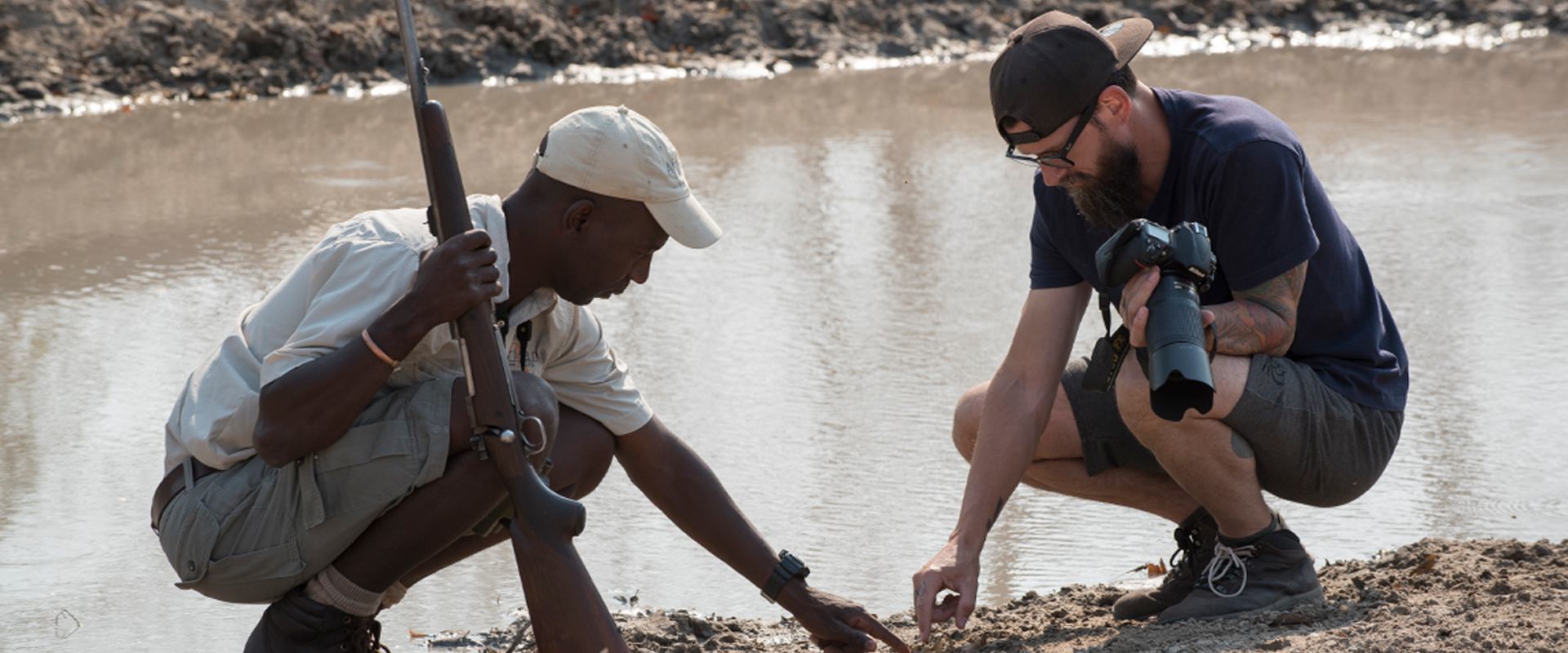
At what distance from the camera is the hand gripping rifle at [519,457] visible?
77.6 inches

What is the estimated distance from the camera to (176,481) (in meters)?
2.20

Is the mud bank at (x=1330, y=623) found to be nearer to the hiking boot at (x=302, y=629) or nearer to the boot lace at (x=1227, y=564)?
the boot lace at (x=1227, y=564)

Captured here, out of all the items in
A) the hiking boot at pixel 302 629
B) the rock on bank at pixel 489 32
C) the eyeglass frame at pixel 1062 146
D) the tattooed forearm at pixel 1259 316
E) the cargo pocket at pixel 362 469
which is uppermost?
the eyeglass frame at pixel 1062 146

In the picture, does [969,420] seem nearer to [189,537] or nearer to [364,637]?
[364,637]

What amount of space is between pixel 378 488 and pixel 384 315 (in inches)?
11.9

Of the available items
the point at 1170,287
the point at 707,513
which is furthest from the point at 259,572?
the point at 1170,287

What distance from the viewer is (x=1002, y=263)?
522cm

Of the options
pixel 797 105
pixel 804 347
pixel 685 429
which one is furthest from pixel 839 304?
pixel 797 105

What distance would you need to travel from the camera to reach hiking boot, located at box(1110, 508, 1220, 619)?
2.56 meters

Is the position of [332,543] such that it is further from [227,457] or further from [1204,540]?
[1204,540]

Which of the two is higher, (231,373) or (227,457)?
(231,373)

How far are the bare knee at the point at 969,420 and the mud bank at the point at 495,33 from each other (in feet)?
25.5

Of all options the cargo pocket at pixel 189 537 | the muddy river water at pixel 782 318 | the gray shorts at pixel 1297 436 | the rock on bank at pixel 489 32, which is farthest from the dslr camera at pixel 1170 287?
the rock on bank at pixel 489 32

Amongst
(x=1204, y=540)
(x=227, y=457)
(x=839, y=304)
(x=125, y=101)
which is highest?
(x=227, y=457)
